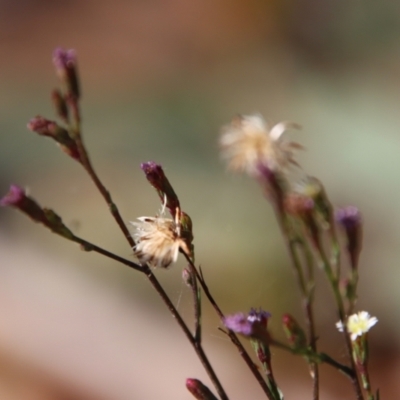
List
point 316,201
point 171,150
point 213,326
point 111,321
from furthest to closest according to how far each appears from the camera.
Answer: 1. point 171,150
2. point 111,321
3. point 213,326
4. point 316,201

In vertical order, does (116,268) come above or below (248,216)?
below

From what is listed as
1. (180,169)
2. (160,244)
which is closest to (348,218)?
(160,244)

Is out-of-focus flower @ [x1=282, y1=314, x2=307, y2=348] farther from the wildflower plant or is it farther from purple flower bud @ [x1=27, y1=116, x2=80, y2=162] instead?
purple flower bud @ [x1=27, y1=116, x2=80, y2=162]

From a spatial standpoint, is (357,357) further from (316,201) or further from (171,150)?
(171,150)

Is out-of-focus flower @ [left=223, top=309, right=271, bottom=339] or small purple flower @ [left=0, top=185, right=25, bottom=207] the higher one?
small purple flower @ [left=0, top=185, right=25, bottom=207]

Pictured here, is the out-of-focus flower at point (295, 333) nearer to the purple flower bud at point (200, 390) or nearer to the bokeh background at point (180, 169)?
the purple flower bud at point (200, 390)

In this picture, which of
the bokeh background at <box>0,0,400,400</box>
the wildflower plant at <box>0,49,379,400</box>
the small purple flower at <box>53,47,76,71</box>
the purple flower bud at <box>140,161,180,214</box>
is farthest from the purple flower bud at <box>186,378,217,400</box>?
the bokeh background at <box>0,0,400,400</box>

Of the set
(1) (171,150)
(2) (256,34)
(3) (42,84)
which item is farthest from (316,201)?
(3) (42,84)

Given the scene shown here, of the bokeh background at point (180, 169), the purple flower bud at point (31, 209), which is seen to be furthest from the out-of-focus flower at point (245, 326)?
the bokeh background at point (180, 169)
